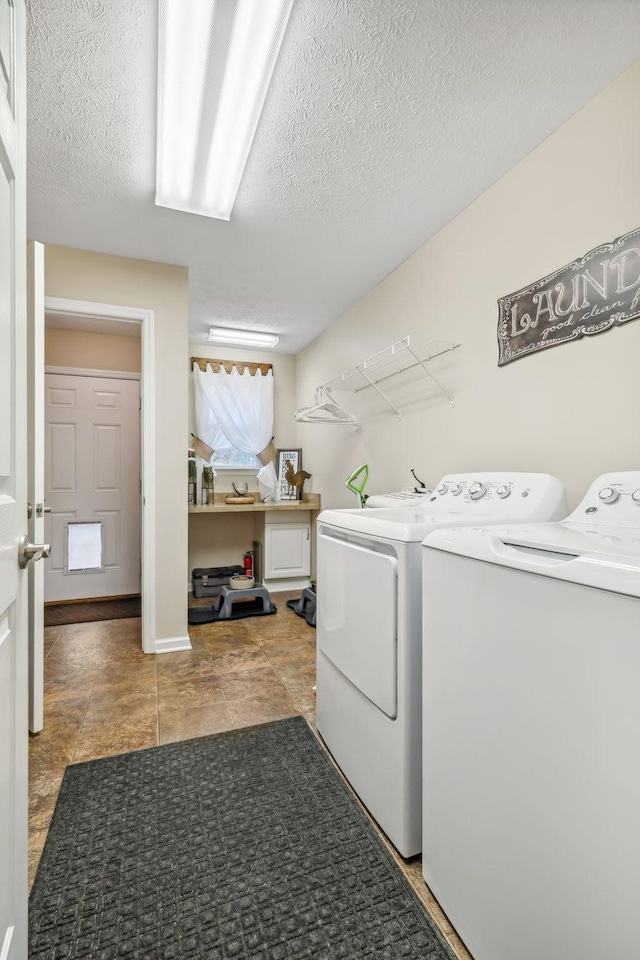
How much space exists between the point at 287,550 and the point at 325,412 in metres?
1.43

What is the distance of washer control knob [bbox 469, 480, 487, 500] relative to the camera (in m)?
1.77

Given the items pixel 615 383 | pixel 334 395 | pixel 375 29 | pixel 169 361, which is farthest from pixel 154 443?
pixel 615 383

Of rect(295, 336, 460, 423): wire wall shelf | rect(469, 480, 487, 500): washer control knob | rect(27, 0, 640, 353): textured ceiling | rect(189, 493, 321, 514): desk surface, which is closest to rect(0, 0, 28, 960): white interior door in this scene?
rect(27, 0, 640, 353): textured ceiling

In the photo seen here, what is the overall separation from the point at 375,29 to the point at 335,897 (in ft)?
8.07

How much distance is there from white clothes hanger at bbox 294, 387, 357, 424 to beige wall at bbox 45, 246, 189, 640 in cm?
93

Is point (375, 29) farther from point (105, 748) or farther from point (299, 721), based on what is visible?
point (105, 748)

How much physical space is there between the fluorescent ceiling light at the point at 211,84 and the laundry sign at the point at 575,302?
1224 millimetres

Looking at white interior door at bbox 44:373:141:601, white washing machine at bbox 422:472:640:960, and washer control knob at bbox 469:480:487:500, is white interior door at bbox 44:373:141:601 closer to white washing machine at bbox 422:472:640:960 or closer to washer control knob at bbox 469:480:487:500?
washer control knob at bbox 469:480:487:500

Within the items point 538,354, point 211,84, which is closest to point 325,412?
point 538,354

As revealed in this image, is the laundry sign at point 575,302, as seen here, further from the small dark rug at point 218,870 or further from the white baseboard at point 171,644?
the white baseboard at point 171,644

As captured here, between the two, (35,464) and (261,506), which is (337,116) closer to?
(35,464)

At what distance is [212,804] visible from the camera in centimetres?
152

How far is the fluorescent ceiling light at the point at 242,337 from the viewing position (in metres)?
4.07

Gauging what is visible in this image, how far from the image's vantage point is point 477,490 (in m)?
1.79
